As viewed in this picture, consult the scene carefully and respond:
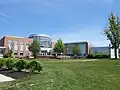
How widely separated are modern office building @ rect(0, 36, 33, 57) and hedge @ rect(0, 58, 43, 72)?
1993 inches

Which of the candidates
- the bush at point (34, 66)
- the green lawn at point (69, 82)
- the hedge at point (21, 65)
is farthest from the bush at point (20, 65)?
the green lawn at point (69, 82)

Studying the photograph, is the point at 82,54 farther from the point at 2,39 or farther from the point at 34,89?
the point at 34,89

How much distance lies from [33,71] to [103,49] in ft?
245

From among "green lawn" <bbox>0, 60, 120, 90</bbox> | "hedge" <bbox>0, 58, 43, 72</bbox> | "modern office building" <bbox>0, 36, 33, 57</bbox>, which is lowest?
"green lawn" <bbox>0, 60, 120, 90</bbox>

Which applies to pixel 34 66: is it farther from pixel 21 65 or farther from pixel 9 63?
pixel 9 63

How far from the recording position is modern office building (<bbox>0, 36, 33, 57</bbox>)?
7369 centimetres

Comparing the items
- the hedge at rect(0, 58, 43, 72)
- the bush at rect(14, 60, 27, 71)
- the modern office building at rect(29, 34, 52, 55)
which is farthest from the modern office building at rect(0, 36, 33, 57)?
the bush at rect(14, 60, 27, 71)

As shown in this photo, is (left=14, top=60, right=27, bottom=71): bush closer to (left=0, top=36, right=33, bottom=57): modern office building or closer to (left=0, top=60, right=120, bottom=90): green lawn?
(left=0, top=60, right=120, bottom=90): green lawn

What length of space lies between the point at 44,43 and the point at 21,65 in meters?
76.2

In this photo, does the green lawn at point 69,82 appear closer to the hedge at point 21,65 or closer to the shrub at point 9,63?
the hedge at point 21,65

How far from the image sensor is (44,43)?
94812 mm

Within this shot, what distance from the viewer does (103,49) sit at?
88.1 metres

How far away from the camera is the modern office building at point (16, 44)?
73688 mm

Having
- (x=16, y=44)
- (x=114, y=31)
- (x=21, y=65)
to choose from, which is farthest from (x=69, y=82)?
(x=16, y=44)
